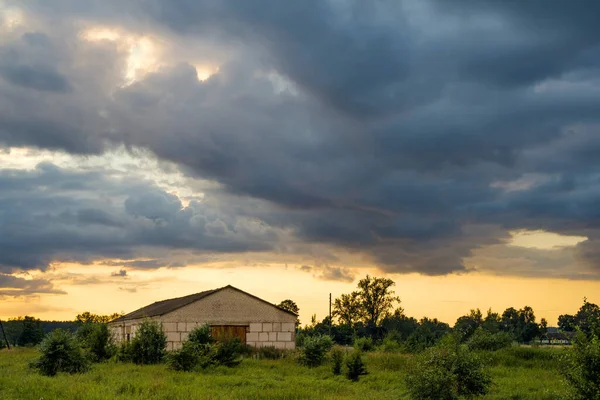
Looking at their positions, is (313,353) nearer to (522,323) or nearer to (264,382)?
(264,382)

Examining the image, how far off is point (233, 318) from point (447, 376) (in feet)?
109

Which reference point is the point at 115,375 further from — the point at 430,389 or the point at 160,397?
the point at 430,389

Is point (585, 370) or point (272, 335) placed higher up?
point (272, 335)

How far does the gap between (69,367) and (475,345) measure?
25.9 m

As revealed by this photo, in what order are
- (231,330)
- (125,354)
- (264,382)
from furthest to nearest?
(231,330)
(125,354)
(264,382)

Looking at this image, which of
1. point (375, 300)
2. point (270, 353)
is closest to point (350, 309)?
point (375, 300)

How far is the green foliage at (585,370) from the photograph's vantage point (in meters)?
16.1

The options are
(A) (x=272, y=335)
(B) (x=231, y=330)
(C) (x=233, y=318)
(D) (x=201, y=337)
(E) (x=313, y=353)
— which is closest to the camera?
(E) (x=313, y=353)

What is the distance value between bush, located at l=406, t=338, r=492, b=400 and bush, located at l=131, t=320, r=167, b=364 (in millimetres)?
24054

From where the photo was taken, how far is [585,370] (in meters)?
16.4

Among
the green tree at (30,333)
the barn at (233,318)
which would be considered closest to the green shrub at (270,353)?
the barn at (233,318)

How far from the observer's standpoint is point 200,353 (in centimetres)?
3703

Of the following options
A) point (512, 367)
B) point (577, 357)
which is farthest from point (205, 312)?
point (577, 357)

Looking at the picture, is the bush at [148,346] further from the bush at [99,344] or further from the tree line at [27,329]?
the tree line at [27,329]
